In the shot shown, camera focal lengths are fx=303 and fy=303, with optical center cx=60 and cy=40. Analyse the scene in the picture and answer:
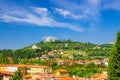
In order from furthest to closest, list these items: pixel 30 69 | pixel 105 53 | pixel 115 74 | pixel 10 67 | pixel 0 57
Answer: pixel 105 53, pixel 0 57, pixel 30 69, pixel 10 67, pixel 115 74

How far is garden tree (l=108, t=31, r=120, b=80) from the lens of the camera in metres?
24.2

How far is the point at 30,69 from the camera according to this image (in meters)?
97.2

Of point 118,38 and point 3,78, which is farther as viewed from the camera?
point 3,78

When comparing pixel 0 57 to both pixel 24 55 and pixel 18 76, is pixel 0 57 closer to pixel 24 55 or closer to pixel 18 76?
pixel 24 55

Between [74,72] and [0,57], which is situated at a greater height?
[0,57]

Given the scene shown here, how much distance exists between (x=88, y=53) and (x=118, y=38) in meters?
175

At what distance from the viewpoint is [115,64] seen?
24.6 meters

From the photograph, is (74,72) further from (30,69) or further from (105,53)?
(105,53)

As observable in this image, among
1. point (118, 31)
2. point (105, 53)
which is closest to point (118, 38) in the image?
point (118, 31)

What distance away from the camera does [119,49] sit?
2503 centimetres

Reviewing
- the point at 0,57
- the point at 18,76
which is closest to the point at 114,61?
the point at 18,76

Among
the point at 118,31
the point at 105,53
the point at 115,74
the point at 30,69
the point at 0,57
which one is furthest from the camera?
the point at 105,53

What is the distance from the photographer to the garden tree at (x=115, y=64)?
2420 cm

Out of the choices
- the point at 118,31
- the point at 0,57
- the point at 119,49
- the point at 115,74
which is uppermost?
→ the point at 0,57
